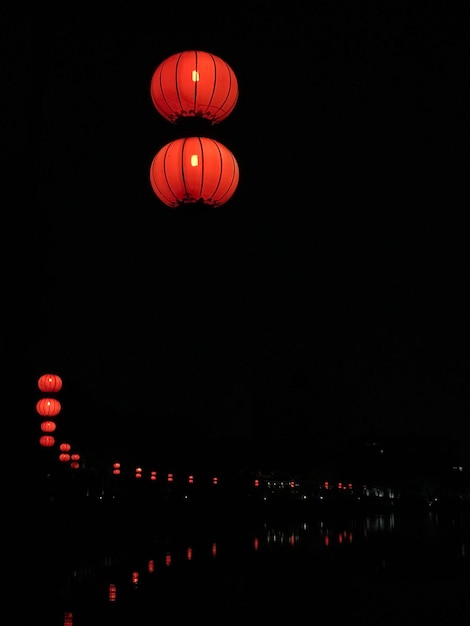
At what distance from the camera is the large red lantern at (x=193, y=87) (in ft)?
23.7

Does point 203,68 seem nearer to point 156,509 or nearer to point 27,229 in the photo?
point 27,229

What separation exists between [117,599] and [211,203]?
6101 mm

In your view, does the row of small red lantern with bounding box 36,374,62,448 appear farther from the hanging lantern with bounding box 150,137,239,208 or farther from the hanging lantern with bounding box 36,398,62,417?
the hanging lantern with bounding box 150,137,239,208

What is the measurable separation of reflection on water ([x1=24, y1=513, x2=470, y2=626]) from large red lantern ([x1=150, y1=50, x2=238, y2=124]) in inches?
218

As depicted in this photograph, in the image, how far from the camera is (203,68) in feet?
23.8

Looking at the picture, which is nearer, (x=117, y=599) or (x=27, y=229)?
(x=27, y=229)

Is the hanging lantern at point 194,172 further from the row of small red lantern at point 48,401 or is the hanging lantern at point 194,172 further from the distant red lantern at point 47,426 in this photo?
the distant red lantern at point 47,426

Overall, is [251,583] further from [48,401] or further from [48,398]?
[48,398]

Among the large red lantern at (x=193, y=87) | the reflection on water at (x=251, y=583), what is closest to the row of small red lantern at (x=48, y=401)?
the reflection on water at (x=251, y=583)

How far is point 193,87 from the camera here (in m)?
7.23

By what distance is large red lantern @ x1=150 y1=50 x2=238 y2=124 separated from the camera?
7.23m

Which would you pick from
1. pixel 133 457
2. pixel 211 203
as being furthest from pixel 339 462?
pixel 211 203

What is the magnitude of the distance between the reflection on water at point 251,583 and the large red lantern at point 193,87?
5548mm

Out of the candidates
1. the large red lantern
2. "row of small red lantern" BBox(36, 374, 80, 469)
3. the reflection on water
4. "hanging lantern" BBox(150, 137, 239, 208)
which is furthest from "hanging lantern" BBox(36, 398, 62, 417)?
the large red lantern
